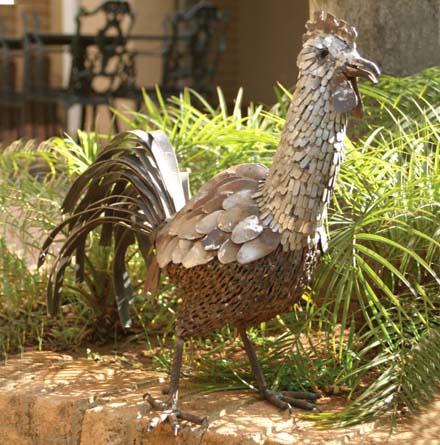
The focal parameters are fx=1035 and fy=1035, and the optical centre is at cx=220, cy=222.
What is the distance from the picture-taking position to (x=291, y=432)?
2543 millimetres

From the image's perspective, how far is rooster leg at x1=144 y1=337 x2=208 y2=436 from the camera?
259 centimetres

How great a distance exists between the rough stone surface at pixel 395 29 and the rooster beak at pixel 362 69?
1562 millimetres

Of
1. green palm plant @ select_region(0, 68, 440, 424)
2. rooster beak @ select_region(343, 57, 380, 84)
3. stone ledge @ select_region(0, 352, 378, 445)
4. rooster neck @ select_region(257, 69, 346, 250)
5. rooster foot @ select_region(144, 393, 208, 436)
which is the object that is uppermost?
rooster beak @ select_region(343, 57, 380, 84)

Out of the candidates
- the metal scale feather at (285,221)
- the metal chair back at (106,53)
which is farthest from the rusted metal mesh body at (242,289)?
the metal chair back at (106,53)

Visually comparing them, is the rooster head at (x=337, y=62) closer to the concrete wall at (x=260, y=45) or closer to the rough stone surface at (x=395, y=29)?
the rough stone surface at (x=395, y=29)

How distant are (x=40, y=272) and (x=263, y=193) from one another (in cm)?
143

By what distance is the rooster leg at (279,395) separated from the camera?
8.92 ft

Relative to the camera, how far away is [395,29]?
13.0 feet

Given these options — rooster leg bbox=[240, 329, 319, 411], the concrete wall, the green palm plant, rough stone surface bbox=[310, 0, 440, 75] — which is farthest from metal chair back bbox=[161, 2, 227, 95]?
rooster leg bbox=[240, 329, 319, 411]

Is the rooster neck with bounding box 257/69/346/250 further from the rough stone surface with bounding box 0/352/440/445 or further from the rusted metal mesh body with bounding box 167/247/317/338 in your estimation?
the rough stone surface with bounding box 0/352/440/445

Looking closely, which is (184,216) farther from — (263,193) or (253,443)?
(253,443)

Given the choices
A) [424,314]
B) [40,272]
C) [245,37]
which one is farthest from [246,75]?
[424,314]

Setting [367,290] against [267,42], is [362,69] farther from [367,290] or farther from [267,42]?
[267,42]

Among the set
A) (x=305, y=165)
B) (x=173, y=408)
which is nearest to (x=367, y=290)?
(x=305, y=165)
